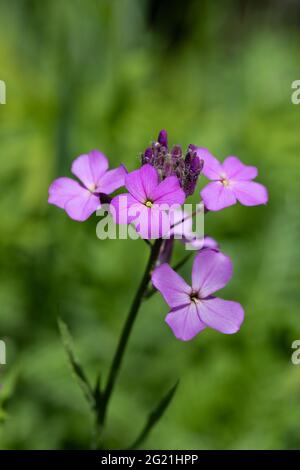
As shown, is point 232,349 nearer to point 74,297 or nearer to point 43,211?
point 74,297

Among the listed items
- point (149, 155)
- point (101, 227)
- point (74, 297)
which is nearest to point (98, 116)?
point (74, 297)

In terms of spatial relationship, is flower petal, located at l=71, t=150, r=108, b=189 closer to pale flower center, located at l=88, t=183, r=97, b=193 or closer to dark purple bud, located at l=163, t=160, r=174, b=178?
pale flower center, located at l=88, t=183, r=97, b=193

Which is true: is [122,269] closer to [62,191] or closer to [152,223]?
[62,191]

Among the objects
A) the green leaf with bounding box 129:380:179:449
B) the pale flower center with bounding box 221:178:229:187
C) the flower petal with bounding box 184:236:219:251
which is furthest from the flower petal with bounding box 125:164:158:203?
the green leaf with bounding box 129:380:179:449

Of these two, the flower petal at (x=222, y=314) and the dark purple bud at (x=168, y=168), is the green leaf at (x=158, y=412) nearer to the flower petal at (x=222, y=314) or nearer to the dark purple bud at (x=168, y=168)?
the flower petal at (x=222, y=314)

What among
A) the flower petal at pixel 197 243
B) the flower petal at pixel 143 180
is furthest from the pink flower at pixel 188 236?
the flower petal at pixel 143 180

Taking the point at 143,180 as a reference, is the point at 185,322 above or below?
below

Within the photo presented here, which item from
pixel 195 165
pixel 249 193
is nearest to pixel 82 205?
pixel 195 165

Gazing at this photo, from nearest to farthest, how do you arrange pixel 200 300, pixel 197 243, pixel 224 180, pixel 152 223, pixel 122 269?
pixel 152 223 → pixel 200 300 → pixel 224 180 → pixel 197 243 → pixel 122 269
